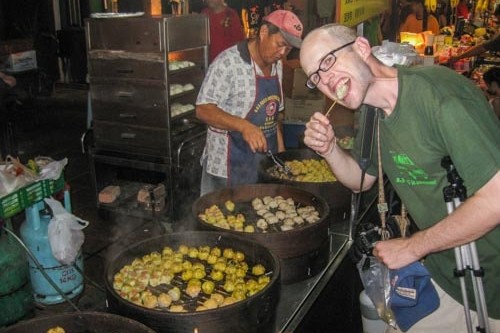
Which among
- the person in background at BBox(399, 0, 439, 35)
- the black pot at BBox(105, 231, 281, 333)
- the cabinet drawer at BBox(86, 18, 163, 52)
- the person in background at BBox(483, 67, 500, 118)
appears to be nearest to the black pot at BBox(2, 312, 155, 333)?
the black pot at BBox(105, 231, 281, 333)

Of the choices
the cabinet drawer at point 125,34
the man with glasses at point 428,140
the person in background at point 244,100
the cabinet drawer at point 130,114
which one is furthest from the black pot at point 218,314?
the cabinet drawer at point 125,34

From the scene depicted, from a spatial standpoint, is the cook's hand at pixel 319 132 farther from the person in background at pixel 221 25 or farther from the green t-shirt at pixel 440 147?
the person in background at pixel 221 25

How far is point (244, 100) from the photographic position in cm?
468

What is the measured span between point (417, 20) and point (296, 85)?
480cm

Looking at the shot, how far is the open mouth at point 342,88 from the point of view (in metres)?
2.61

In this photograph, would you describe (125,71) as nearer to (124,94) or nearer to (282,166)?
(124,94)

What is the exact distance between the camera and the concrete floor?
5375mm

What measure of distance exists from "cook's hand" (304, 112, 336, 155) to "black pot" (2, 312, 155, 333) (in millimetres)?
1592

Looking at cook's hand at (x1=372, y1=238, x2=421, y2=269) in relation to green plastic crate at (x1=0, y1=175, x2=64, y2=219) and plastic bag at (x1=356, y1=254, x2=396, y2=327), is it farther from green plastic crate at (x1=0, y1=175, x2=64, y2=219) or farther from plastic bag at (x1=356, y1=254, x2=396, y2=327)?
green plastic crate at (x1=0, y1=175, x2=64, y2=219)

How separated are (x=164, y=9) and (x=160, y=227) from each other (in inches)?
230

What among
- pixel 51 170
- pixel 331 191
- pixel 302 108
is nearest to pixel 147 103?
pixel 51 170

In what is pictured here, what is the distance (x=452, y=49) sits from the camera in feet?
35.2

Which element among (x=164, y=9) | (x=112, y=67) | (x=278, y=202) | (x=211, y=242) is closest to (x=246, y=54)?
(x=278, y=202)

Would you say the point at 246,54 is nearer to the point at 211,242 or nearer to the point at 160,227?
the point at 211,242
